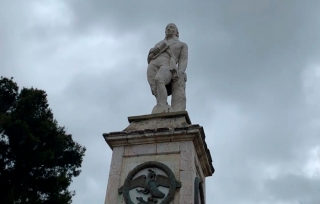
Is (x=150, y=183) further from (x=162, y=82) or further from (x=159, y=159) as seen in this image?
(x=162, y=82)

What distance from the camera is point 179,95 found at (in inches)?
327

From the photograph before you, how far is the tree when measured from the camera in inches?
686

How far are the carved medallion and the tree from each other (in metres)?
11.7

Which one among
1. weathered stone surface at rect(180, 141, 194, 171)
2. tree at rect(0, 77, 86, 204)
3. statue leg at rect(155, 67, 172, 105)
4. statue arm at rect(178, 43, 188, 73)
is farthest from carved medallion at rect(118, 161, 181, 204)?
tree at rect(0, 77, 86, 204)

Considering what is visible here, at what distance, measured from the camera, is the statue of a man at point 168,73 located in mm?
8062

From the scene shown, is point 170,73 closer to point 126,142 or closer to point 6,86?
point 126,142

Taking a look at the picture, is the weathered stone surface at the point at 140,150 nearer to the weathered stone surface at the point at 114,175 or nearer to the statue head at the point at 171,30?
the weathered stone surface at the point at 114,175

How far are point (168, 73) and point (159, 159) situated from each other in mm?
2330

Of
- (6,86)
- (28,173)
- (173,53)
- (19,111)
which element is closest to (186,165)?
(173,53)

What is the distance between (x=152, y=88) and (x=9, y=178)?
39.5 ft

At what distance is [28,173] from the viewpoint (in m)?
17.9

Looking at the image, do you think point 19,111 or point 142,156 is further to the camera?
point 19,111

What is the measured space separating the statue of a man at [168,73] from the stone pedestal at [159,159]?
0.74 meters

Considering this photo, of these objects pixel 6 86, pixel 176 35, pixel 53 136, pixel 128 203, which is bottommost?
pixel 128 203
